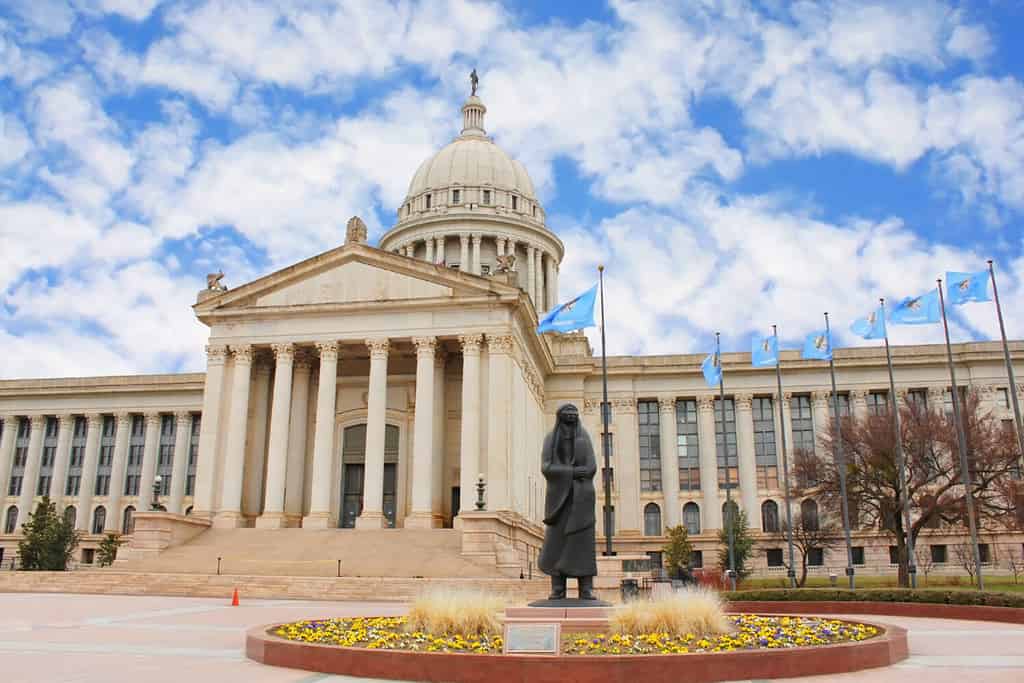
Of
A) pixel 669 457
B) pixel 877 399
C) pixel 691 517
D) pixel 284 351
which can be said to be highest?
pixel 877 399

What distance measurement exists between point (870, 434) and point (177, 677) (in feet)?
141

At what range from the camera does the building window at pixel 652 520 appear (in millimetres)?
65750

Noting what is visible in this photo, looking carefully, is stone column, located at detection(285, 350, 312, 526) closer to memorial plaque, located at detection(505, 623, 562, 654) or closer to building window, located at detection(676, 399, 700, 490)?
building window, located at detection(676, 399, 700, 490)

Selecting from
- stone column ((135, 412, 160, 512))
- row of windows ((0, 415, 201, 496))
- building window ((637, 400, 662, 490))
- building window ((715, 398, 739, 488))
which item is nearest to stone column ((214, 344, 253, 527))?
row of windows ((0, 415, 201, 496))

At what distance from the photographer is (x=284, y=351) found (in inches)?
1973

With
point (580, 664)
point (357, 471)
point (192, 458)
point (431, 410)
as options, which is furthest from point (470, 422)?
point (580, 664)

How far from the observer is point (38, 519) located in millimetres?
52000

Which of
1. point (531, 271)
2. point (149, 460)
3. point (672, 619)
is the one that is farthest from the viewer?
point (531, 271)

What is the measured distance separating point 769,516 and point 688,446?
749cm

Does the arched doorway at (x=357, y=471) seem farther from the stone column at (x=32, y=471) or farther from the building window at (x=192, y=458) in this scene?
the stone column at (x=32, y=471)

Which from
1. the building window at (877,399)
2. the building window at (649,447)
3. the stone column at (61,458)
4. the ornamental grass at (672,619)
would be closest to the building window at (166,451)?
the stone column at (61,458)

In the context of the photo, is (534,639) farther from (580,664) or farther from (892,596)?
(892,596)

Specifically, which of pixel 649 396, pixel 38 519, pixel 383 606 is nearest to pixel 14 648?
pixel 383 606

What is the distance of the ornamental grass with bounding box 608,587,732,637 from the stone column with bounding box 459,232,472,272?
63.7 m
